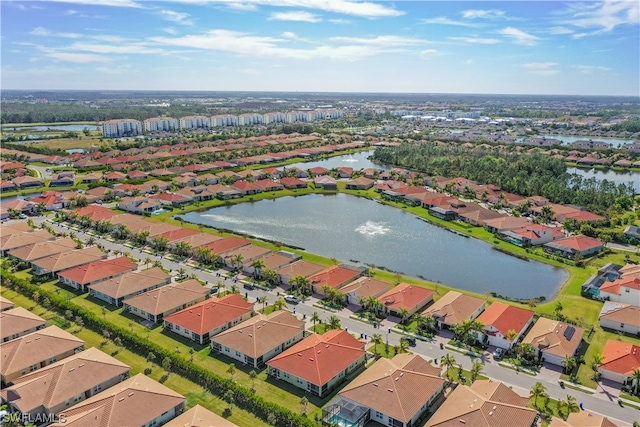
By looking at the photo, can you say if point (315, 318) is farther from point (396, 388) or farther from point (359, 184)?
point (359, 184)

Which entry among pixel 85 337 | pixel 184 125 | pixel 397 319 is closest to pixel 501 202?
pixel 397 319

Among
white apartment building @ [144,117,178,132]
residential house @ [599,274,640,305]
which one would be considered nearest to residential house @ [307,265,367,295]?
residential house @ [599,274,640,305]

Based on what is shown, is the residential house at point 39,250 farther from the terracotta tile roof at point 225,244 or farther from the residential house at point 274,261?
the residential house at point 274,261

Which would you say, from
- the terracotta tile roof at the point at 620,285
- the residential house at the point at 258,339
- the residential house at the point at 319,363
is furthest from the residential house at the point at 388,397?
the terracotta tile roof at the point at 620,285

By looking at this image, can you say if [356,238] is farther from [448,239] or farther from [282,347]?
[282,347]

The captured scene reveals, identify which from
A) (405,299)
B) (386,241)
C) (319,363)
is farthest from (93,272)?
(386,241)

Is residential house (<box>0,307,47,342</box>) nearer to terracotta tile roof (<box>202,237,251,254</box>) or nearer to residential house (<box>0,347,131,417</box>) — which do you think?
residential house (<box>0,347,131,417</box>)
